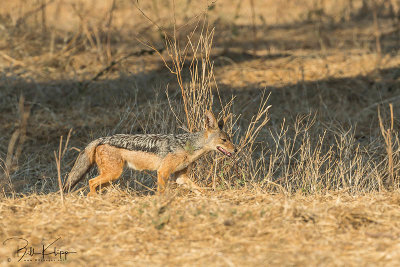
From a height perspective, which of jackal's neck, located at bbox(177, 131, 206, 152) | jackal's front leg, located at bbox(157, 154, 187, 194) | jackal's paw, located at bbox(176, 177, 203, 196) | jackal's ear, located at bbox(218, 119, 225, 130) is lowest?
jackal's paw, located at bbox(176, 177, 203, 196)

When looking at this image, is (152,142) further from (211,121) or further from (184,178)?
(211,121)

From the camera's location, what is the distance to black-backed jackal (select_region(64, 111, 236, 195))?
7.38m

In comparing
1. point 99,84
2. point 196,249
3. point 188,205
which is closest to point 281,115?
point 99,84

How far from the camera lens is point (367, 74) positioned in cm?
1499

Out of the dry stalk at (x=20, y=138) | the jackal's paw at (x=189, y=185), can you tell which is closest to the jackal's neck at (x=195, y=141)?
the jackal's paw at (x=189, y=185)

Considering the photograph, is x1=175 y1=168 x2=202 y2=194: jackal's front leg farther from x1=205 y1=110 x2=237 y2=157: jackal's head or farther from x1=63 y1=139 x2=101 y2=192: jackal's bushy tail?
x1=63 y1=139 x2=101 y2=192: jackal's bushy tail

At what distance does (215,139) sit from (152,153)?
798 millimetres

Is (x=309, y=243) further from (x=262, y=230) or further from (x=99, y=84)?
(x=99, y=84)

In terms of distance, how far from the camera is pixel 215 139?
743cm

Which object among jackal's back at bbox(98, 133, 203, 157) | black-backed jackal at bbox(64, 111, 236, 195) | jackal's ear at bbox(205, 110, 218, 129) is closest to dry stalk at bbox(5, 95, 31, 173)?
black-backed jackal at bbox(64, 111, 236, 195)

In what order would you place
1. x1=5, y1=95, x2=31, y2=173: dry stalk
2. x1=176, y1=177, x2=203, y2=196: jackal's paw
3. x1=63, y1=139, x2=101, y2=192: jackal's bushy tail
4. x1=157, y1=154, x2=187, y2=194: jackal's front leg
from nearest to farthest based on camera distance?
1. x1=5, y1=95, x2=31, y2=173: dry stalk
2. x1=176, y1=177, x2=203, y2=196: jackal's paw
3. x1=157, y1=154, x2=187, y2=194: jackal's front leg
4. x1=63, y1=139, x2=101, y2=192: jackal's bushy tail

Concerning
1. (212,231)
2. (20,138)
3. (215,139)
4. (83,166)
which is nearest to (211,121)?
(215,139)

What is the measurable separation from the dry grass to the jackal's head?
0.99 feet

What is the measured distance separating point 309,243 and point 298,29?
15.2 metres
